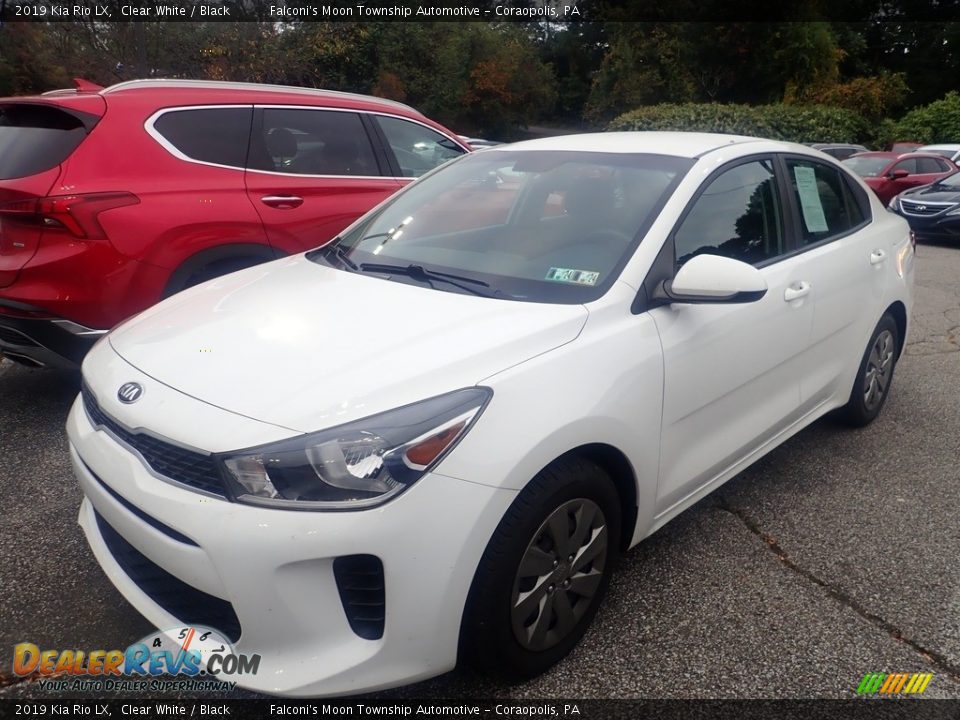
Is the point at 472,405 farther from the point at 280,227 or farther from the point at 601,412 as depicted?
the point at 280,227

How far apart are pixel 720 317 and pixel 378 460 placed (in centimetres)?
148

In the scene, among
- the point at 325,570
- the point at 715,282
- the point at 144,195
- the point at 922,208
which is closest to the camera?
the point at 325,570

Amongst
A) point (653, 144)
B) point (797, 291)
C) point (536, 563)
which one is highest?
point (653, 144)

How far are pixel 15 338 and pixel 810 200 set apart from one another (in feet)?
12.8

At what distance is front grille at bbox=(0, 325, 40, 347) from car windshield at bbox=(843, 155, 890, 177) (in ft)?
47.4

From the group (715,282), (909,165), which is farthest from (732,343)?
(909,165)

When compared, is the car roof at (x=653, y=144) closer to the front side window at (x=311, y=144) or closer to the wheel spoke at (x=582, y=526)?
the wheel spoke at (x=582, y=526)

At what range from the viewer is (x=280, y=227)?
4.36 m

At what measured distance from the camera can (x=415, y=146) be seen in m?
5.45

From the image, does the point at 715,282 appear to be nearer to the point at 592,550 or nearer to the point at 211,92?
the point at 592,550

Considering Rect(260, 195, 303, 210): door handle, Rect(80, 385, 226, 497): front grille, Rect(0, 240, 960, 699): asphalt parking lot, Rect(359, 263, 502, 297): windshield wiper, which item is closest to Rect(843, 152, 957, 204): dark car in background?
Rect(0, 240, 960, 699): asphalt parking lot

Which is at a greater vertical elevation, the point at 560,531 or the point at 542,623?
the point at 560,531

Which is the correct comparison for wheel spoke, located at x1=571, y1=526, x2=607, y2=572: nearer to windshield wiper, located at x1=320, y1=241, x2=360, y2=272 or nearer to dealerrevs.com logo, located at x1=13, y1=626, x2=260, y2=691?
dealerrevs.com logo, located at x1=13, y1=626, x2=260, y2=691

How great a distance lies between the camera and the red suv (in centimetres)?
360
